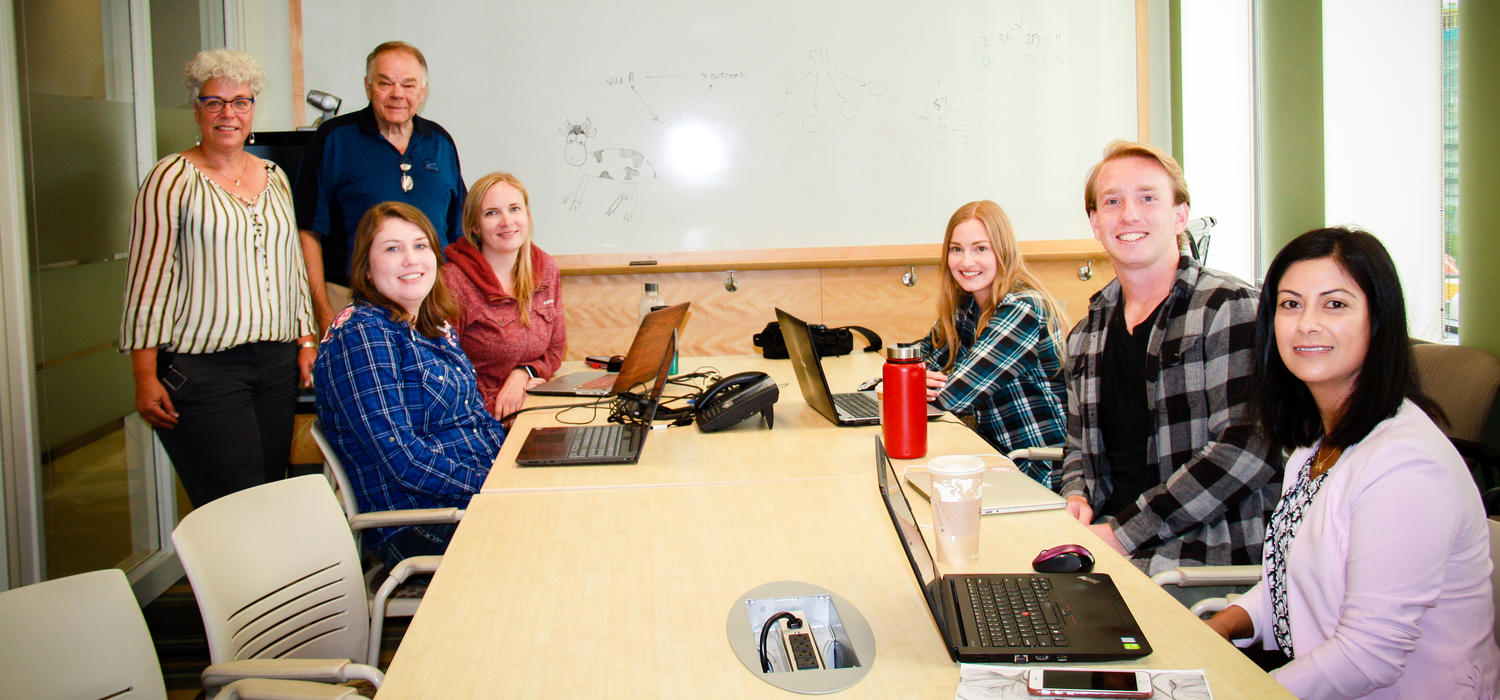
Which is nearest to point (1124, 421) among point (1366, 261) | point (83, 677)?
point (1366, 261)

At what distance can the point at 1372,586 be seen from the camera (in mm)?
1178

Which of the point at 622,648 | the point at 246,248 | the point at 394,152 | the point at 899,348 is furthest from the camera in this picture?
the point at 394,152

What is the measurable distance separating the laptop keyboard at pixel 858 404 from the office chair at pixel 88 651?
135 cm

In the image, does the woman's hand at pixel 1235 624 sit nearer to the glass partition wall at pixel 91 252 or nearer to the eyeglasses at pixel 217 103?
the eyeglasses at pixel 217 103

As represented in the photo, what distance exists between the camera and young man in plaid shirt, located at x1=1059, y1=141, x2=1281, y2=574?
68.2 inches

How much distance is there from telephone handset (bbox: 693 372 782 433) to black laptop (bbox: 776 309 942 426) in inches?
4.2

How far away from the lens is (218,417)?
8.00 ft

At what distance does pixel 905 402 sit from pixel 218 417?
5.97ft

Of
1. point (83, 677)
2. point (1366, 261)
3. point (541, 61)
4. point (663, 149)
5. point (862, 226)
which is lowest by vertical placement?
point (83, 677)

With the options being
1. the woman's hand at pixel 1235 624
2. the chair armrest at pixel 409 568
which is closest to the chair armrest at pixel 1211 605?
the woman's hand at pixel 1235 624

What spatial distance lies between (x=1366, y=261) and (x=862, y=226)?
2.95 metres

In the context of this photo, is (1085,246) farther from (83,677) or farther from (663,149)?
(83,677)

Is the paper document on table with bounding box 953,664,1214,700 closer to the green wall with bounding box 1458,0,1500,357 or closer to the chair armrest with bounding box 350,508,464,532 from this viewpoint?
the chair armrest with bounding box 350,508,464,532

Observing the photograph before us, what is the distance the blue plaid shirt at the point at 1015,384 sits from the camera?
238 cm
